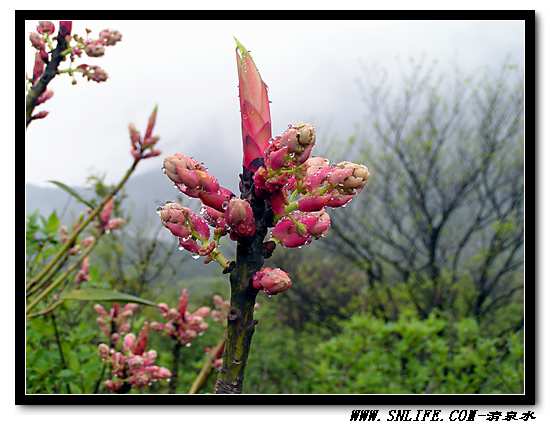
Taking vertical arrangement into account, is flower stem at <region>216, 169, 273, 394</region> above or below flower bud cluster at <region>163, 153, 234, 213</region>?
below

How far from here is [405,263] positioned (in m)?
4.75

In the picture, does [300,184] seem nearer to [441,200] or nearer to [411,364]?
[411,364]

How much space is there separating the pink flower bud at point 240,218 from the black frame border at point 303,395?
945 millimetres

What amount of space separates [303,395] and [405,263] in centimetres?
343

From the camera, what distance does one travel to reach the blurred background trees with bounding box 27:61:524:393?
101 inches

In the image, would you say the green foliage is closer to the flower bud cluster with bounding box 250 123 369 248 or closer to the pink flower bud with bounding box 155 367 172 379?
the pink flower bud with bounding box 155 367 172 379

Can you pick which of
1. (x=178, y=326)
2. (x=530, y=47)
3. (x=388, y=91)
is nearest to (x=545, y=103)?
(x=530, y=47)

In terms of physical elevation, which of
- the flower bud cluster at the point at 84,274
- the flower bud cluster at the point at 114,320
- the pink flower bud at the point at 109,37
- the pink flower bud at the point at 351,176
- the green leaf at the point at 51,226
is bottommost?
the flower bud cluster at the point at 114,320

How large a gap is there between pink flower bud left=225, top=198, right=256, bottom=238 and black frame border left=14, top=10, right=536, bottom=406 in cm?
94

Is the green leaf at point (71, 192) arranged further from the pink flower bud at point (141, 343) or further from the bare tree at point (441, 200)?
the bare tree at point (441, 200)

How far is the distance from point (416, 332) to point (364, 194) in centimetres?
245

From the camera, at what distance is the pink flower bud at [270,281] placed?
521 mm

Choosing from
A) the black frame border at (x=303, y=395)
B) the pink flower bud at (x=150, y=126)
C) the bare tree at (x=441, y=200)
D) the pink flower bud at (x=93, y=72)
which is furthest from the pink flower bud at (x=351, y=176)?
the bare tree at (x=441, y=200)

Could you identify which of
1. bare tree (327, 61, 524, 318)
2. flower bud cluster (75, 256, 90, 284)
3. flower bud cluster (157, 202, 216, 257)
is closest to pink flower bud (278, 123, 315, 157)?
flower bud cluster (157, 202, 216, 257)
